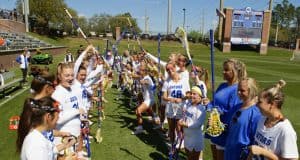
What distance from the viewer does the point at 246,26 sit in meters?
64.0

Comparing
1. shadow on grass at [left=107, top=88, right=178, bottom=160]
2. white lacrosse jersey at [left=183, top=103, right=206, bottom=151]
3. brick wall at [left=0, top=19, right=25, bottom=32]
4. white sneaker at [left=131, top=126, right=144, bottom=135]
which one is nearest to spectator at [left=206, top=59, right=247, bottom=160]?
white lacrosse jersey at [left=183, top=103, right=206, bottom=151]

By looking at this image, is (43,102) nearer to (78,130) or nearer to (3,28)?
(78,130)

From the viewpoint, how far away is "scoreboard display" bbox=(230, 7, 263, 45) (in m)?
63.7

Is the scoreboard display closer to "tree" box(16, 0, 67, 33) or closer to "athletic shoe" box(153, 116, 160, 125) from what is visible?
"tree" box(16, 0, 67, 33)

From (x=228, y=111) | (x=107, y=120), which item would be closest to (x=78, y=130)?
(x=228, y=111)

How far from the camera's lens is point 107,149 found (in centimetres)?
831

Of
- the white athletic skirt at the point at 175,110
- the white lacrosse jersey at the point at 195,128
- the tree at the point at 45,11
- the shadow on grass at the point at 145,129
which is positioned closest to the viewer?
the white lacrosse jersey at the point at 195,128

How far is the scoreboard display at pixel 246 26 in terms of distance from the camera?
209ft

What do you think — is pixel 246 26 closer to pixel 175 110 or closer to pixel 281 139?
pixel 175 110

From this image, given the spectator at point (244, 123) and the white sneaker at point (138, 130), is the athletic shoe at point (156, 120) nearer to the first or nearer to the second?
the white sneaker at point (138, 130)

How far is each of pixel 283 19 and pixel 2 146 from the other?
474 ft

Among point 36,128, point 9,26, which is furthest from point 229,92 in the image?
point 9,26

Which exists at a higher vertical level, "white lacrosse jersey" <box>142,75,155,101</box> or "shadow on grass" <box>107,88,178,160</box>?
"white lacrosse jersey" <box>142,75,155,101</box>

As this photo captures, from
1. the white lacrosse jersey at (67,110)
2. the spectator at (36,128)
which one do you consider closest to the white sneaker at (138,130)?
the white lacrosse jersey at (67,110)
